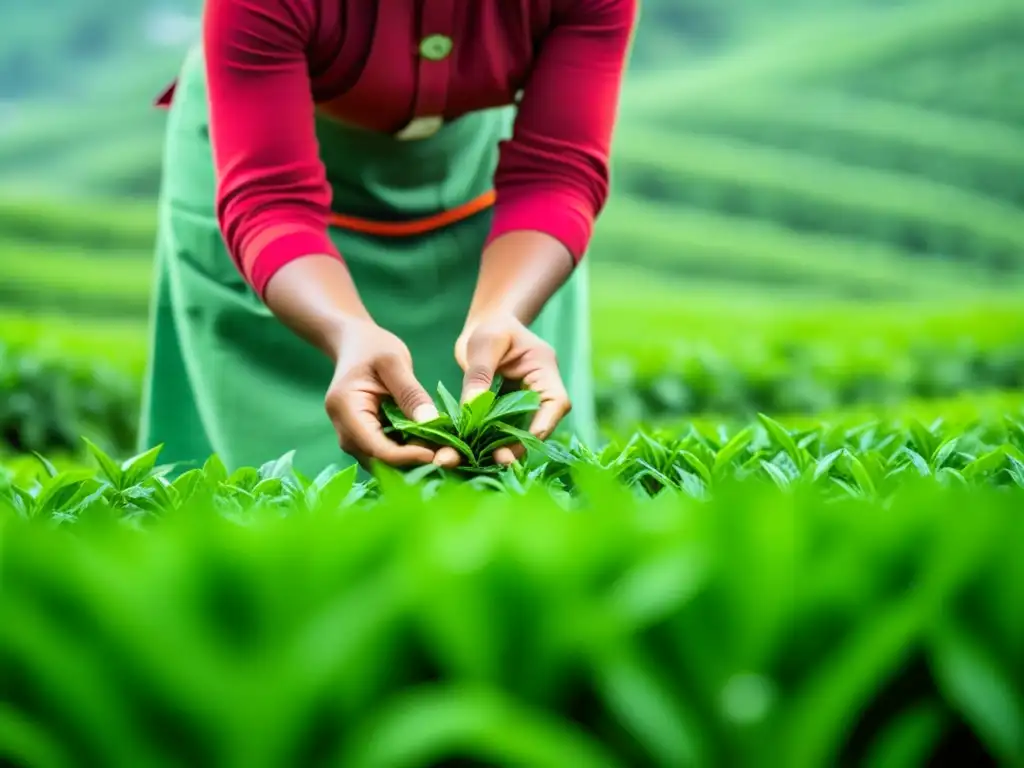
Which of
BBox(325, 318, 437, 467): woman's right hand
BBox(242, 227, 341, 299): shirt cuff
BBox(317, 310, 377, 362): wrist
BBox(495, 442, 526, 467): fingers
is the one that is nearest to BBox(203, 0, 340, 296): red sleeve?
BBox(242, 227, 341, 299): shirt cuff

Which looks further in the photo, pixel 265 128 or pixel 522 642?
pixel 265 128

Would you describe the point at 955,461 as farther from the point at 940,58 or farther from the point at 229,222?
the point at 940,58

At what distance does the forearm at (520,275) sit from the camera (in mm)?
1785

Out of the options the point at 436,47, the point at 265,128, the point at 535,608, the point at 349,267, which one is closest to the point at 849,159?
the point at 349,267

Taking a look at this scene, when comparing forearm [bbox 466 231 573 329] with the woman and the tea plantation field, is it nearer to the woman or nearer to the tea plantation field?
the woman

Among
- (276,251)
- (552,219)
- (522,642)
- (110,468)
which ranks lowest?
(522,642)

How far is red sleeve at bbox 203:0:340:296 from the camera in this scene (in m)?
1.72

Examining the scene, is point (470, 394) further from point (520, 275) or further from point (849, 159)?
point (849, 159)

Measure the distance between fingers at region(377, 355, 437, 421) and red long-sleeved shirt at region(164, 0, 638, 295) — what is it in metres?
0.30

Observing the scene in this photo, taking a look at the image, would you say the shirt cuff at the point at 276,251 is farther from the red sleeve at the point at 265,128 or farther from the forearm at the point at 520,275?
the forearm at the point at 520,275

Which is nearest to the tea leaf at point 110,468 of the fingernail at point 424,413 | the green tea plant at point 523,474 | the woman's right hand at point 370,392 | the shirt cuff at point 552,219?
the green tea plant at point 523,474

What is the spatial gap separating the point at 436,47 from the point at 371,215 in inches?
18.8

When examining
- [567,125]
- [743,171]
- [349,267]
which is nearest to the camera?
[567,125]

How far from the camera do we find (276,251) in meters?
1.73
